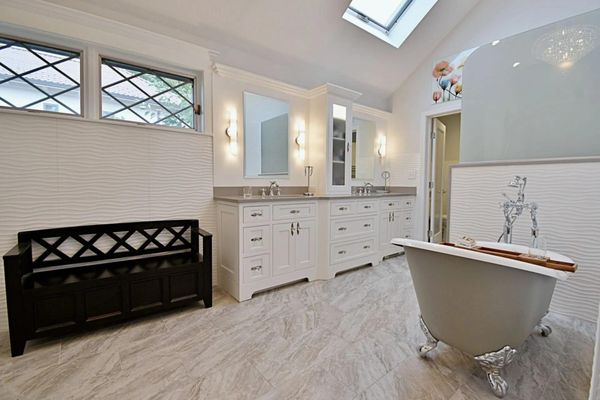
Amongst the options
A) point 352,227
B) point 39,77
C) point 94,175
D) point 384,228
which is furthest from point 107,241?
point 384,228

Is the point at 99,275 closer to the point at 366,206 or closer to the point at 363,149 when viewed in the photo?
the point at 366,206

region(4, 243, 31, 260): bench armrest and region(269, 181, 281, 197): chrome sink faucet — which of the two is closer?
region(4, 243, 31, 260): bench armrest

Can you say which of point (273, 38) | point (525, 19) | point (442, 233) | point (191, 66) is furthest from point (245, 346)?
point (525, 19)

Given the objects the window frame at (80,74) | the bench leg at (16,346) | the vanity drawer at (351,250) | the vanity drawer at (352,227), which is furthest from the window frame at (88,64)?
the vanity drawer at (351,250)

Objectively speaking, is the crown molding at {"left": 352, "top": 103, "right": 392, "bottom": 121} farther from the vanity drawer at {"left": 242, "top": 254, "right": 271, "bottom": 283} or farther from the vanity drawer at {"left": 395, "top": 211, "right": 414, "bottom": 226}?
the vanity drawer at {"left": 242, "top": 254, "right": 271, "bottom": 283}

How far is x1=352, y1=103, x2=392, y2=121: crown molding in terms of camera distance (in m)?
3.91

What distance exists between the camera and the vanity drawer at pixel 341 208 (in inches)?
118

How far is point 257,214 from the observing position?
249 centimetres

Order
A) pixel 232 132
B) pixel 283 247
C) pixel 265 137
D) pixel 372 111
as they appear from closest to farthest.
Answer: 1. pixel 283 247
2. pixel 232 132
3. pixel 265 137
4. pixel 372 111

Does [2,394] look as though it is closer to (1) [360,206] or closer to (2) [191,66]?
(2) [191,66]

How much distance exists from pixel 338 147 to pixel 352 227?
39.6 inches

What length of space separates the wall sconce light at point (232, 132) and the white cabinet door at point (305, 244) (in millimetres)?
1040

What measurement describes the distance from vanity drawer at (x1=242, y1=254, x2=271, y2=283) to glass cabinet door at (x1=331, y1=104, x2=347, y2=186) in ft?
4.28

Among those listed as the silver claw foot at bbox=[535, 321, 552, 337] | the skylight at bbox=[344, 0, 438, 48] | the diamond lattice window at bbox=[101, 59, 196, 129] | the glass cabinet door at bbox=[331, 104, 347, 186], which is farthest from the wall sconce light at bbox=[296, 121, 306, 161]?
the silver claw foot at bbox=[535, 321, 552, 337]
